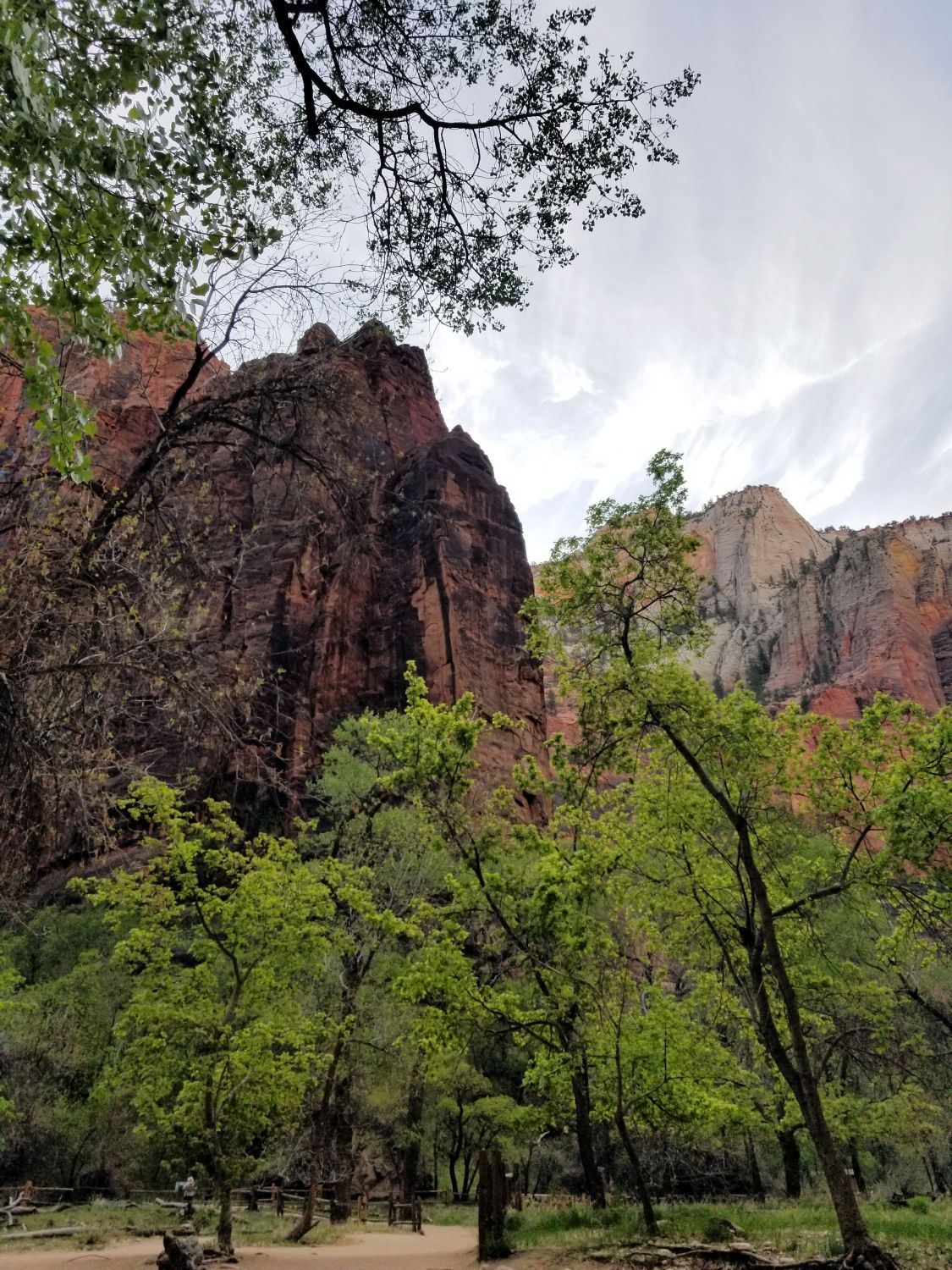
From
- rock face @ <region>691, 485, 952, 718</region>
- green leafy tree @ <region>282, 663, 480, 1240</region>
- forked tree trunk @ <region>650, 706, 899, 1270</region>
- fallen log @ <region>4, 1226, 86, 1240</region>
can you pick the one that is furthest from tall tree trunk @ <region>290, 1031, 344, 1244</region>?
rock face @ <region>691, 485, 952, 718</region>

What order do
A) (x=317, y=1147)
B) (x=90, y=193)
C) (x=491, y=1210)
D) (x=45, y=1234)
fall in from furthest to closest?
(x=317, y=1147)
(x=45, y=1234)
(x=491, y=1210)
(x=90, y=193)

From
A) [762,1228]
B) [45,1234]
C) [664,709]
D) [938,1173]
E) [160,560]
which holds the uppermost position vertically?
[664,709]

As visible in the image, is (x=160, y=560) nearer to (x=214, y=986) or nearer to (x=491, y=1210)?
(x=214, y=986)

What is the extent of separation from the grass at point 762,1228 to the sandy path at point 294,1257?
52.2 inches

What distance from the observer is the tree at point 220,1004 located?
11047 millimetres

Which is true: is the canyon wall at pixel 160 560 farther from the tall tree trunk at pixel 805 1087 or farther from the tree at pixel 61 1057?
the tree at pixel 61 1057

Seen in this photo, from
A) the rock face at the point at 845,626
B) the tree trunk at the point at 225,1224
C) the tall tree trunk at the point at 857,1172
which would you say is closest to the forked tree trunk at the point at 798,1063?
the tree trunk at the point at 225,1224

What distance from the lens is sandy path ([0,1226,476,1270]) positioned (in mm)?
10469

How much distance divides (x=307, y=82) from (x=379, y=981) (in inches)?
880

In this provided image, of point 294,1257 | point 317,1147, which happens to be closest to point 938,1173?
point 317,1147

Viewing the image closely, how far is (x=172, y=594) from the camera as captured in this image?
4.82 m

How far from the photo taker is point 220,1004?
40.3 feet

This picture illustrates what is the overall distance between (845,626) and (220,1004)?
76090mm

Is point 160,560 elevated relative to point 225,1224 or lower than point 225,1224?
elevated
